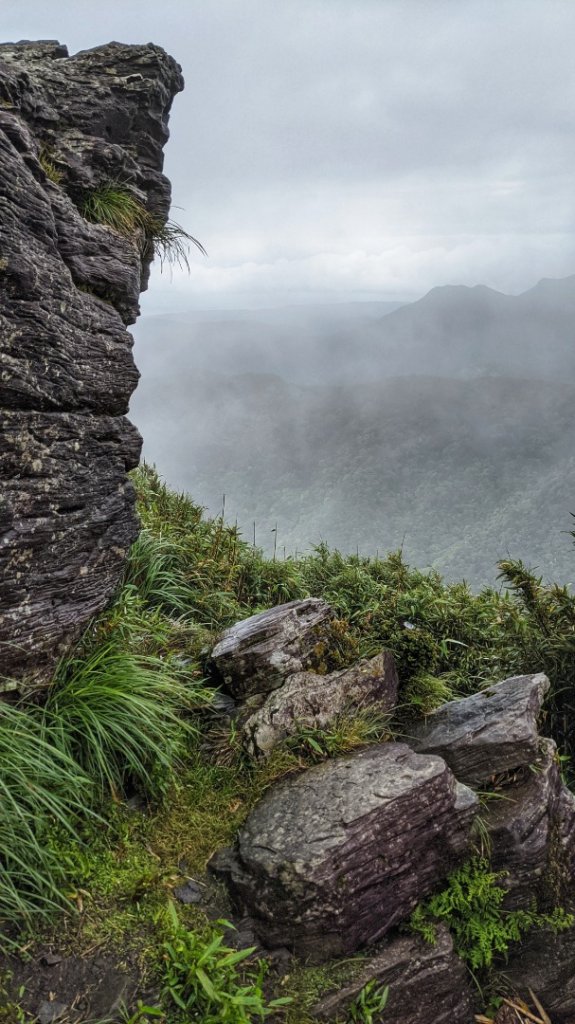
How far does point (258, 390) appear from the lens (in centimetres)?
8881

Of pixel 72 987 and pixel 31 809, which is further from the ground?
pixel 31 809

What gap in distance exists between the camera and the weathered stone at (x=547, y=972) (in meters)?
5.03

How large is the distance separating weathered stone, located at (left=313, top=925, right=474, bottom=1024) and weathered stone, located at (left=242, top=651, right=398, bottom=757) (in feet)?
5.31

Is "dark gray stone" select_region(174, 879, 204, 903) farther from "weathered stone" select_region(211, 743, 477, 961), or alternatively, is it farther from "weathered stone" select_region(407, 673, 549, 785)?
"weathered stone" select_region(407, 673, 549, 785)

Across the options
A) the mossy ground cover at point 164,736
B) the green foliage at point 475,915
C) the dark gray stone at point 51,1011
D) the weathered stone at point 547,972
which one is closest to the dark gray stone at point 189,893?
the mossy ground cover at point 164,736

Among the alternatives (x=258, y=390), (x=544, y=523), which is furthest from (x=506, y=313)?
(x=544, y=523)

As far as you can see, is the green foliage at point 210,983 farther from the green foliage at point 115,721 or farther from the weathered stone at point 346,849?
the green foliage at point 115,721

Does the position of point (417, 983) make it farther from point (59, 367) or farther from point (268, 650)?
point (59, 367)

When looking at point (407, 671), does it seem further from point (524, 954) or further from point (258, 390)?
point (258, 390)

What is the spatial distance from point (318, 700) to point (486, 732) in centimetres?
152

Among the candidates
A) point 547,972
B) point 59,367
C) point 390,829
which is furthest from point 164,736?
point 547,972

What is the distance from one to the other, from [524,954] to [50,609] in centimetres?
469

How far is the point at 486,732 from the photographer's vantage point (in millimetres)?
5637

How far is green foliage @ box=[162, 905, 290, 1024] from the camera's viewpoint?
11.8ft
